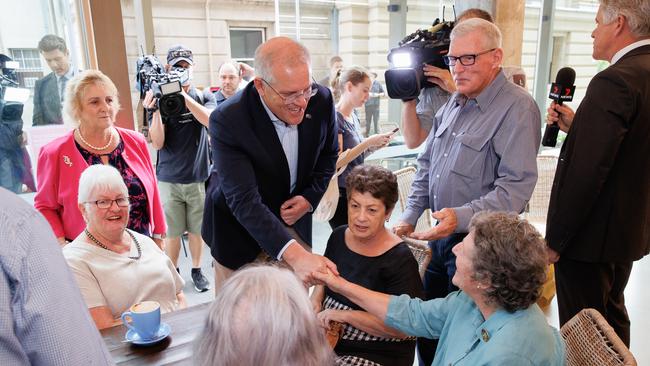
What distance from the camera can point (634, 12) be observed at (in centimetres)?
169

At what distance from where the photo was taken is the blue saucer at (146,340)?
1374 mm

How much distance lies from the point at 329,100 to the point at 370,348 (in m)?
1.01

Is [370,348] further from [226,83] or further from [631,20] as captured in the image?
[226,83]

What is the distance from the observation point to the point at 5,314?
2.24 feet

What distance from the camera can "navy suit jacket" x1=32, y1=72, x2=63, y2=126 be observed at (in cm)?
313

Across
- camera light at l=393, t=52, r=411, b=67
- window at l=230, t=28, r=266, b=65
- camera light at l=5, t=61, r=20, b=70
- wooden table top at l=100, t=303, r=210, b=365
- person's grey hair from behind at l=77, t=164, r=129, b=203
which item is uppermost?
window at l=230, t=28, r=266, b=65

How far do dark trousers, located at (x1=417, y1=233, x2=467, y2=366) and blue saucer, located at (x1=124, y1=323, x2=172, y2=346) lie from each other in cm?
108

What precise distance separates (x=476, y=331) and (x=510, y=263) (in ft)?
0.79

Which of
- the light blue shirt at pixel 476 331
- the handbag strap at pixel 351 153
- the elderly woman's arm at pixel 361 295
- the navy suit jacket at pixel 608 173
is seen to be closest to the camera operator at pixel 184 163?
the handbag strap at pixel 351 153

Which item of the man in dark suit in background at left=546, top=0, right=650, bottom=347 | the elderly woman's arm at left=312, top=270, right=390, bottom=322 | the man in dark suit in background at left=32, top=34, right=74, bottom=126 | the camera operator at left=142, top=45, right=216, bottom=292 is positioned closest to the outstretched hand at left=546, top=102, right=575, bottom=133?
the man in dark suit in background at left=546, top=0, right=650, bottom=347

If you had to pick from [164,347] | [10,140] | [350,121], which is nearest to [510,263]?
[164,347]

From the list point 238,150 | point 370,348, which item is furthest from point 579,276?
point 238,150

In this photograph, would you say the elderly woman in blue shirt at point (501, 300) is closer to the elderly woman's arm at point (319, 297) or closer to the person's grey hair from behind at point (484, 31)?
the elderly woman's arm at point (319, 297)

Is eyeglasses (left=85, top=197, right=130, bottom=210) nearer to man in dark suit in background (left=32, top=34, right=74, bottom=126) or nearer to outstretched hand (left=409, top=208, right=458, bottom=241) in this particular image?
outstretched hand (left=409, top=208, right=458, bottom=241)
